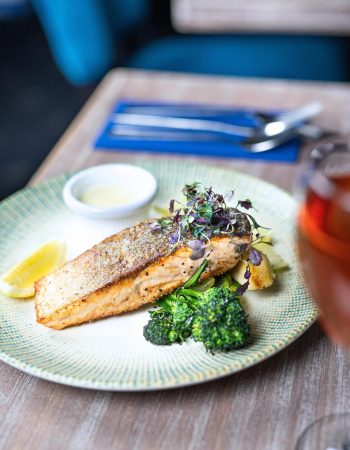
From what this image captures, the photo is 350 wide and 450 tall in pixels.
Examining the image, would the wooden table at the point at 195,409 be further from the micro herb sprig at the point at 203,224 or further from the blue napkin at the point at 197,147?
the blue napkin at the point at 197,147

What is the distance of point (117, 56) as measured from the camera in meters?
3.53

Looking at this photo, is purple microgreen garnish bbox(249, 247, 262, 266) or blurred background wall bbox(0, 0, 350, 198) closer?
purple microgreen garnish bbox(249, 247, 262, 266)

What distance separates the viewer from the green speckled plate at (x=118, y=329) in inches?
39.2

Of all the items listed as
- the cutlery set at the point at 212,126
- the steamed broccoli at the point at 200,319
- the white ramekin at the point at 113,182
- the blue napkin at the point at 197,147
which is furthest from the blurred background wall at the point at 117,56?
the steamed broccoli at the point at 200,319

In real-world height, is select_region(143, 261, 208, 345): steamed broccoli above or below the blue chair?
above

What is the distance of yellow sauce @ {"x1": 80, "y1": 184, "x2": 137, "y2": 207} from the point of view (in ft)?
4.91

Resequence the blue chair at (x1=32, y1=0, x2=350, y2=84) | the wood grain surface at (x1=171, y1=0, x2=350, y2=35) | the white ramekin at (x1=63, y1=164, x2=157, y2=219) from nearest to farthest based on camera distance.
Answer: the white ramekin at (x1=63, y1=164, x2=157, y2=219)
the blue chair at (x1=32, y1=0, x2=350, y2=84)
the wood grain surface at (x1=171, y1=0, x2=350, y2=35)

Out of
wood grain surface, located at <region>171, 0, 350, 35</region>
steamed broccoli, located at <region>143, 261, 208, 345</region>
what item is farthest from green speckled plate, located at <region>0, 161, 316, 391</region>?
wood grain surface, located at <region>171, 0, 350, 35</region>

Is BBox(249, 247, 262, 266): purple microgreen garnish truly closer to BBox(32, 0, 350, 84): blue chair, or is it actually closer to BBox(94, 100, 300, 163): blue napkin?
BBox(94, 100, 300, 163): blue napkin

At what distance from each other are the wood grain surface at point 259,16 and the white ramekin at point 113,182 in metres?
1.90

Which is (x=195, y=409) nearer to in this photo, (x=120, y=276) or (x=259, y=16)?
(x=120, y=276)

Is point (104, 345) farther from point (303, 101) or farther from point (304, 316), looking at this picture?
point (303, 101)

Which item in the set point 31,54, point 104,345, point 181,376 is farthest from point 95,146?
point 31,54

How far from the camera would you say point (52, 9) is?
3.27 meters
